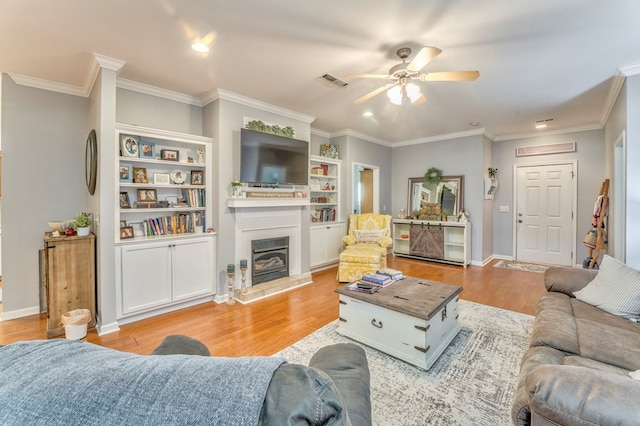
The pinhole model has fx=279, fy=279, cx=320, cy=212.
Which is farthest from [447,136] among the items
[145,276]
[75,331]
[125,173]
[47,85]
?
[75,331]

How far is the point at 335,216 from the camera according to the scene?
5.48 m

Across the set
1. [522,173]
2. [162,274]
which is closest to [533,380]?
[162,274]

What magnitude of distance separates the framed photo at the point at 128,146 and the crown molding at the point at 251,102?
106 cm

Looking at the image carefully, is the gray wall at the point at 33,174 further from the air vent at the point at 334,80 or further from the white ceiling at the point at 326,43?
the air vent at the point at 334,80

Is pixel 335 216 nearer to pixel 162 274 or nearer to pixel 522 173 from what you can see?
pixel 162 274

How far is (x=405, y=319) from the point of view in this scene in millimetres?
2223

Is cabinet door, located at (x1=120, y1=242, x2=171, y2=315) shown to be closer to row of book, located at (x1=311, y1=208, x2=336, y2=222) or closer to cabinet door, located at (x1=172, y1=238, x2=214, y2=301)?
cabinet door, located at (x1=172, y1=238, x2=214, y2=301)

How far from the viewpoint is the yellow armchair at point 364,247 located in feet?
14.1

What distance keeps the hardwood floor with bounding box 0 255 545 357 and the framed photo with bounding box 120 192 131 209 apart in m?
1.29

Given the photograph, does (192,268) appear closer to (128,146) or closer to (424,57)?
(128,146)

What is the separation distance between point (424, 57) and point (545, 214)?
16.7 feet

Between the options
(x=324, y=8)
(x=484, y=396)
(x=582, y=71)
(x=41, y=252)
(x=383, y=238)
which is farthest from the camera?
(x=383, y=238)

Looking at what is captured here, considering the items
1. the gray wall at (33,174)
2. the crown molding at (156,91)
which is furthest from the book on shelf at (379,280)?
the gray wall at (33,174)

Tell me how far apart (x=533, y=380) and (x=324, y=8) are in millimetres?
2394
